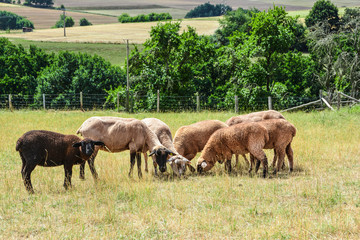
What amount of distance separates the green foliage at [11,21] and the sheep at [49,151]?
79.9 m

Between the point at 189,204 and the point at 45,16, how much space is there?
8873 cm

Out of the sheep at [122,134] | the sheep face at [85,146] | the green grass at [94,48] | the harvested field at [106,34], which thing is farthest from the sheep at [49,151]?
the harvested field at [106,34]

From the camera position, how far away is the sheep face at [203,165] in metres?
9.91

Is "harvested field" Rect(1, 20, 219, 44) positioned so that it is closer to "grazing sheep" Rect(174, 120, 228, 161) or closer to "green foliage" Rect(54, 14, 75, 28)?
"green foliage" Rect(54, 14, 75, 28)

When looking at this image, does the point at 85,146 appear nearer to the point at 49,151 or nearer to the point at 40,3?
the point at 49,151

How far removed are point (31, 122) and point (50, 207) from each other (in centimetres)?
1397

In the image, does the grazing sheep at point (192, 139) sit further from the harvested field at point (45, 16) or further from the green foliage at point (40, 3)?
the green foliage at point (40, 3)

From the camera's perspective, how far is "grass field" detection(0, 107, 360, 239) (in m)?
6.08

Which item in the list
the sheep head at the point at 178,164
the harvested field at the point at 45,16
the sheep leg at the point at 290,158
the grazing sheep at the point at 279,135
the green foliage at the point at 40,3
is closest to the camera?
the sheep head at the point at 178,164

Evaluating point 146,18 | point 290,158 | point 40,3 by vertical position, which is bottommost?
point 290,158

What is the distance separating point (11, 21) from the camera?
79.8 m

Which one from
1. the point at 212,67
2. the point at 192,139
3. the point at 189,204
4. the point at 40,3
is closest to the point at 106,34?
the point at 40,3

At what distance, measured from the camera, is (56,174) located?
32.4 feet

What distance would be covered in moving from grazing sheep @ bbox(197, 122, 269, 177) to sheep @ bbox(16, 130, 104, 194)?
10.3 ft
